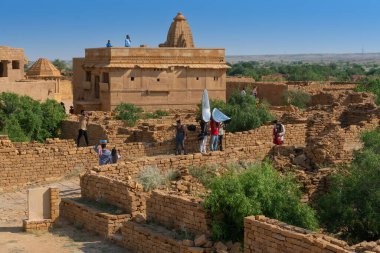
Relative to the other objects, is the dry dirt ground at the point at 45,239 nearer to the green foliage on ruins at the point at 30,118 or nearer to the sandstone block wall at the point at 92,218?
the sandstone block wall at the point at 92,218

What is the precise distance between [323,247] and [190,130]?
1069 centimetres

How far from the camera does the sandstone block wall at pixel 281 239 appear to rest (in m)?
8.38

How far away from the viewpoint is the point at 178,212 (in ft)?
35.2

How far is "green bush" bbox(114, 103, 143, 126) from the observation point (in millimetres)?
26639

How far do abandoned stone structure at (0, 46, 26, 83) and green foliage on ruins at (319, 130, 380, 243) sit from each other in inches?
1013

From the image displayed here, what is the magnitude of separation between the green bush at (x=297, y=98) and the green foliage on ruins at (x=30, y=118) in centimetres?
1267

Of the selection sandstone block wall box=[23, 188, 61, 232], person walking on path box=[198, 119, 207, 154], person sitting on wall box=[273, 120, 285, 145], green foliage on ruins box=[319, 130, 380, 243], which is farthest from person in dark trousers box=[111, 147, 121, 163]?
green foliage on ruins box=[319, 130, 380, 243]

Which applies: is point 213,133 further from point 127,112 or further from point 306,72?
point 306,72

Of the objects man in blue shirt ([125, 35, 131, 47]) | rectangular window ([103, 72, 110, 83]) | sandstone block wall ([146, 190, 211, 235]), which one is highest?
man in blue shirt ([125, 35, 131, 47])

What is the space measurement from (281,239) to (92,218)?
4162 millimetres

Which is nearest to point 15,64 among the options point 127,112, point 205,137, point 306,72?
point 127,112

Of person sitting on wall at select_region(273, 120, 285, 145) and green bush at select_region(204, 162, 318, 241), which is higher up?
person sitting on wall at select_region(273, 120, 285, 145)

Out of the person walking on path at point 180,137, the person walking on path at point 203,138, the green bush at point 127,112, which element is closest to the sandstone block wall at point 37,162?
the person walking on path at point 180,137

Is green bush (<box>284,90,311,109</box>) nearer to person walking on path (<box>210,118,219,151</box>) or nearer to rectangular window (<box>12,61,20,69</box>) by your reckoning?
rectangular window (<box>12,61,20,69</box>)
